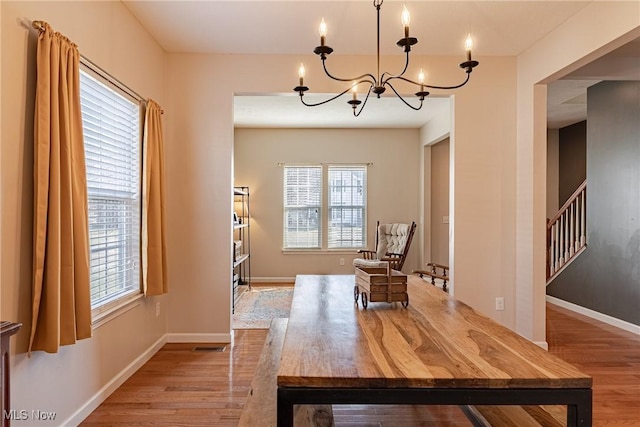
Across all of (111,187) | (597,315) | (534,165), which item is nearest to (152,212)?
(111,187)

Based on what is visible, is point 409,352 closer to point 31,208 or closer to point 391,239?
point 31,208

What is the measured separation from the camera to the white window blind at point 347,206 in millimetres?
6426

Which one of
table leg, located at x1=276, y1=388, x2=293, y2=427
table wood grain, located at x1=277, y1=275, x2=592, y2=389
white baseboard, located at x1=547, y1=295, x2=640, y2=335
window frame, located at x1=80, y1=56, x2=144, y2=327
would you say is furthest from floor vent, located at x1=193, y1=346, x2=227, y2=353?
white baseboard, located at x1=547, y1=295, x2=640, y2=335

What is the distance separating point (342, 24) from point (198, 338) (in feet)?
9.71

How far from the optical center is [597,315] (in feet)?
14.1

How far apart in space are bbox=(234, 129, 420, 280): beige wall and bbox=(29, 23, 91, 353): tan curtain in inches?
174

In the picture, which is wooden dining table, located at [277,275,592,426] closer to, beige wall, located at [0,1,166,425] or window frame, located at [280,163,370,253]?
beige wall, located at [0,1,166,425]

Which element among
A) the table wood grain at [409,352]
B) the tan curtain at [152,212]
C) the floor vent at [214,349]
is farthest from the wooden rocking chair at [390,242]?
the table wood grain at [409,352]

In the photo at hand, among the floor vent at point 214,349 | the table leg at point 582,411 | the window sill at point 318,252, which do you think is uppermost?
the table leg at point 582,411

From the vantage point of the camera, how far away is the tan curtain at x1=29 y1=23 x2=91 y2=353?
171 cm

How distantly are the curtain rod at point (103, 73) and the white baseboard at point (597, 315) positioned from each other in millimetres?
5086

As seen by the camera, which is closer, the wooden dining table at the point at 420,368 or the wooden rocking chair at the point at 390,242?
the wooden dining table at the point at 420,368

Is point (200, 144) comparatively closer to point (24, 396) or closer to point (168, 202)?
point (168, 202)

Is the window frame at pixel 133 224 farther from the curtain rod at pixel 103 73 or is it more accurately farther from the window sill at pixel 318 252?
the window sill at pixel 318 252
